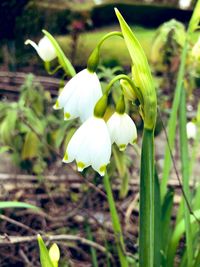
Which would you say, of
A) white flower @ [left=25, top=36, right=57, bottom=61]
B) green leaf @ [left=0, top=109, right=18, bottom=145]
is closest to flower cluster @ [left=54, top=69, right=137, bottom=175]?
white flower @ [left=25, top=36, right=57, bottom=61]

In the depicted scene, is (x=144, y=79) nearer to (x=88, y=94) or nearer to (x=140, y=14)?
(x=88, y=94)

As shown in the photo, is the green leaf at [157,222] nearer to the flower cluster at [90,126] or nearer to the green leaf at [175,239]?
the green leaf at [175,239]

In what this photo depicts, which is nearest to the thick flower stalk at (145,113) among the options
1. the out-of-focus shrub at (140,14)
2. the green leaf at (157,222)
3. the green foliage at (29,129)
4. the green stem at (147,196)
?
the green stem at (147,196)

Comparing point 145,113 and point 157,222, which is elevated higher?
point 145,113

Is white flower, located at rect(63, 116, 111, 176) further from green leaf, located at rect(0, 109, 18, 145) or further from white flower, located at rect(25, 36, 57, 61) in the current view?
green leaf, located at rect(0, 109, 18, 145)

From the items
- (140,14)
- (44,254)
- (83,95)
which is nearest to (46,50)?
(83,95)

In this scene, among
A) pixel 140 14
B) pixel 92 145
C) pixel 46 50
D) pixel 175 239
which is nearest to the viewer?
pixel 92 145

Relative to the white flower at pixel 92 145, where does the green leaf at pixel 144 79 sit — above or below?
above

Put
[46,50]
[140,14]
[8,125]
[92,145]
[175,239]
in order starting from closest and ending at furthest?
[92,145] → [46,50] → [175,239] → [8,125] → [140,14]
